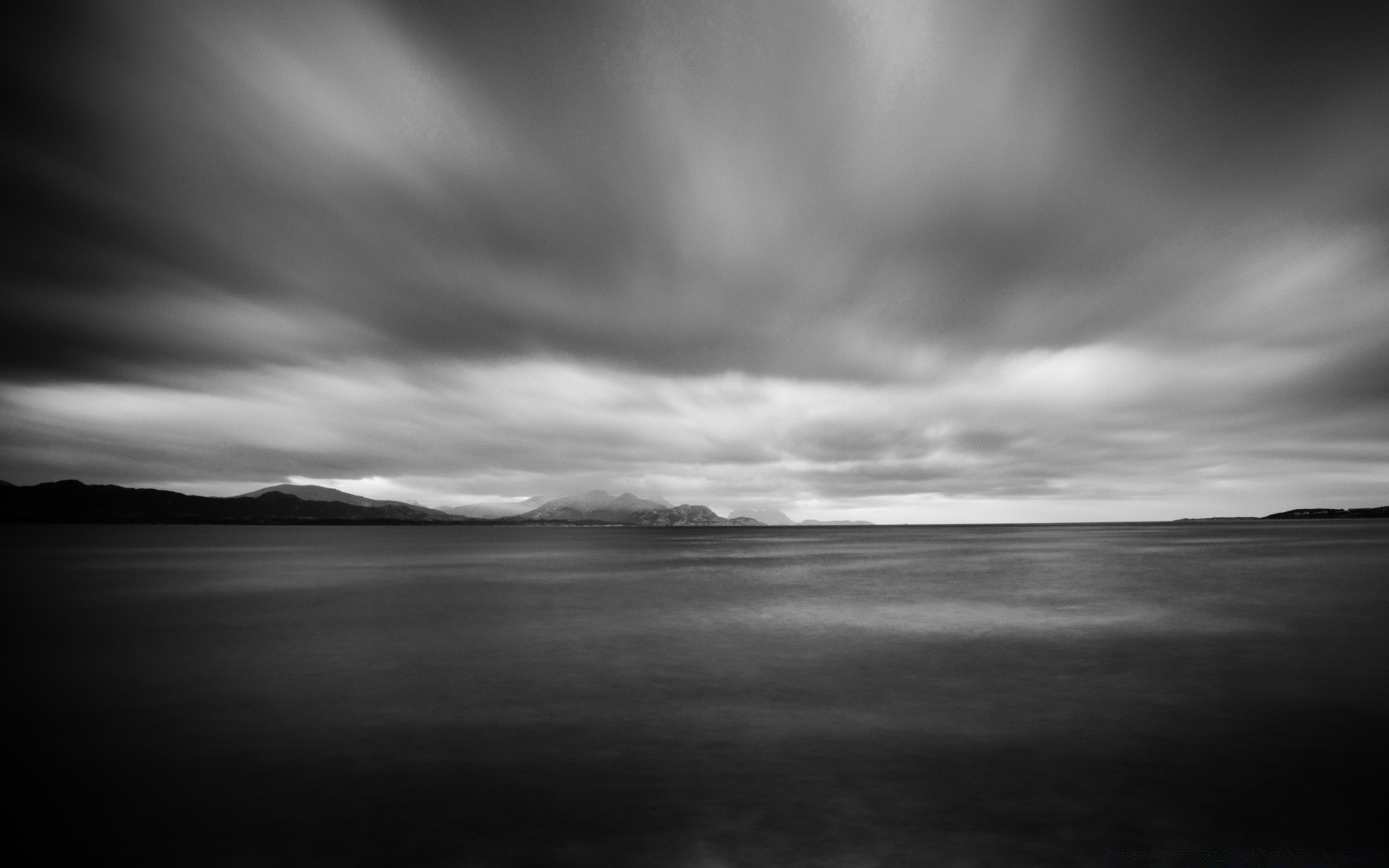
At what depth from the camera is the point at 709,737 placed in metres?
12.5

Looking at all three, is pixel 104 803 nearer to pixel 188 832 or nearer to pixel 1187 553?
pixel 188 832

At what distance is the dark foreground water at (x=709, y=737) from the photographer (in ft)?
26.9

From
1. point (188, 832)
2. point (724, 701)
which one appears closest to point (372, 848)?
point (188, 832)

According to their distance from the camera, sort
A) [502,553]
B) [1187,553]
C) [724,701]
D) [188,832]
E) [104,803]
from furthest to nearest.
Answer: [502,553], [1187,553], [724,701], [104,803], [188,832]

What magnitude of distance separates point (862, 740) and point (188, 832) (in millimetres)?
10069

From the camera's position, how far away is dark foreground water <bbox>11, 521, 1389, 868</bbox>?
323 inches

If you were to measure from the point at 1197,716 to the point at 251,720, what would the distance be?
62.8 feet

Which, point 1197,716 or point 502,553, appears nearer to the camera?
point 1197,716

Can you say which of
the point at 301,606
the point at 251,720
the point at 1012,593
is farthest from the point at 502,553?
the point at 251,720

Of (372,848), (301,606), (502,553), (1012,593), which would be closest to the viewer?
(372,848)

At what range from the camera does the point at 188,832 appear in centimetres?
849

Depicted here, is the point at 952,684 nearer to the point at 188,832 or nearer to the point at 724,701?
the point at 724,701

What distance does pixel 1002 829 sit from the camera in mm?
8383

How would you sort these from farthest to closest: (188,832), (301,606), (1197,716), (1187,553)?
(1187,553) < (301,606) < (1197,716) < (188,832)
